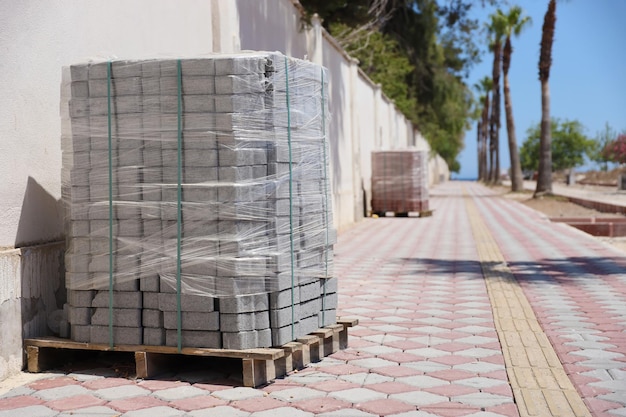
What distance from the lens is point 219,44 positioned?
10625 millimetres

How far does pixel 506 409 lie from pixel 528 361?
3.94 ft

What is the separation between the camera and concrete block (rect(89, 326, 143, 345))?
542 centimetres

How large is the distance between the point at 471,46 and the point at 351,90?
24507 mm

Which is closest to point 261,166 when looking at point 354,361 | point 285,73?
point 285,73

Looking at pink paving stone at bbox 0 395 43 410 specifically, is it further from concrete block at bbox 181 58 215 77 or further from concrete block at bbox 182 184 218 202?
concrete block at bbox 181 58 215 77

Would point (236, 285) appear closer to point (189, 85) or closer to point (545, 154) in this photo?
point (189, 85)

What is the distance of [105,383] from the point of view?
5.34m

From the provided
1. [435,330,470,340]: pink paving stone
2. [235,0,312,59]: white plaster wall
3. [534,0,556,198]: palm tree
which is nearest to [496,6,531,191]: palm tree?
[534,0,556,198]: palm tree

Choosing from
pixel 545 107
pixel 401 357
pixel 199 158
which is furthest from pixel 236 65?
pixel 545 107

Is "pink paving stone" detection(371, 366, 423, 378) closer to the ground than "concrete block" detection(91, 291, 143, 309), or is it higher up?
closer to the ground

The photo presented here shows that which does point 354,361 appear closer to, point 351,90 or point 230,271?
point 230,271

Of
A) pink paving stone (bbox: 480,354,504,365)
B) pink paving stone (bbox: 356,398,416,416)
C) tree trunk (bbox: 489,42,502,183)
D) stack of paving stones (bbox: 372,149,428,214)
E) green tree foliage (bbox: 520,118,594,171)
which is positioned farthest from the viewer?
green tree foliage (bbox: 520,118,594,171)

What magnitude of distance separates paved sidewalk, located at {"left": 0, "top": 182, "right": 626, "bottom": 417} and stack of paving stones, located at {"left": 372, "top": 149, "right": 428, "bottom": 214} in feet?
39.7

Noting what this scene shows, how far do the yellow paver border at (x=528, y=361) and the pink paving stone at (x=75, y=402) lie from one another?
2437 millimetres
